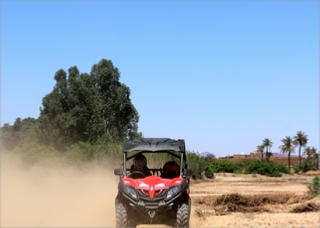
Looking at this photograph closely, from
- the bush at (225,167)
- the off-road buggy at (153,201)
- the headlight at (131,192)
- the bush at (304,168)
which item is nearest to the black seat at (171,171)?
the off-road buggy at (153,201)

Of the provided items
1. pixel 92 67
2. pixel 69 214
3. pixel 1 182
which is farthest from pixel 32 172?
pixel 92 67

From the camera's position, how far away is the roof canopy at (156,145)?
49.9ft

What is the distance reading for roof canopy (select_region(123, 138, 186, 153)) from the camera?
15.2 metres

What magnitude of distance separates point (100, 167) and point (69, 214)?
28.1 metres

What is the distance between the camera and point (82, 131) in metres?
68.9

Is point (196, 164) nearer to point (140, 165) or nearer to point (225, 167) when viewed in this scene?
point (225, 167)

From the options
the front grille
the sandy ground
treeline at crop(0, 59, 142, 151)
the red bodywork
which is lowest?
the sandy ground

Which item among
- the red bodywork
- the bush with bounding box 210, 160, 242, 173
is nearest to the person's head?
the red bodywork

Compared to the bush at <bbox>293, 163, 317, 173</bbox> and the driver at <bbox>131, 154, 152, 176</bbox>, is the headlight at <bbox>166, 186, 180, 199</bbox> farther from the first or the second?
the bush at <bbox>293, 163, 317, 173</bbox>

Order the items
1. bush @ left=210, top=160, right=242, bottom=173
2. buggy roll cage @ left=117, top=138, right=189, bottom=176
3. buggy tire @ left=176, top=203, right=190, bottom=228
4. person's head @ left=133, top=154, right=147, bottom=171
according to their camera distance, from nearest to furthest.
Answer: buggy tire @ left=176, top=203, right=190, bottom=228 < buggy roll cage @ left=117, top=138, right=189, bottom=176 < person's head @ left=133, top=154, right=147, bottom=171 < bush @ left=210, top=160, right=242, bottom=173

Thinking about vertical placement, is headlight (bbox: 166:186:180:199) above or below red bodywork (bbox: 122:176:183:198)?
below

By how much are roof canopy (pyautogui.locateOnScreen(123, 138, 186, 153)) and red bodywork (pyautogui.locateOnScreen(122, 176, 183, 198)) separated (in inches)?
38.7

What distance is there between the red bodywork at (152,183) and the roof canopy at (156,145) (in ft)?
3.22

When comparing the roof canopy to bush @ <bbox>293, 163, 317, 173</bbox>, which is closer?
the roof canopy
